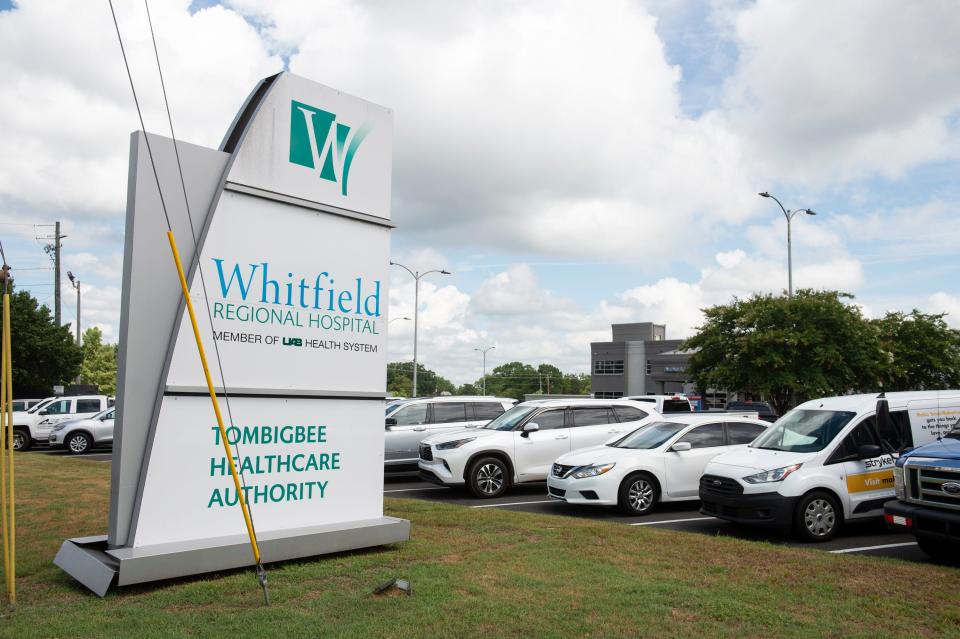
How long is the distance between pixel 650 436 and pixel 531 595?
685 cm

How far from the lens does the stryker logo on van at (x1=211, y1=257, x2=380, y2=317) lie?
272 inches

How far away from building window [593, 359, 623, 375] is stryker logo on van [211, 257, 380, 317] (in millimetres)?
77114

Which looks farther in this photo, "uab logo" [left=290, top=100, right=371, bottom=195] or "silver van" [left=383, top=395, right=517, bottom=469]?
"silver van" [left=383, top=395, right=517, bottom=469]

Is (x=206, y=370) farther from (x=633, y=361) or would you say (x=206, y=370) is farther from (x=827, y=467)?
(x=633, y=361)

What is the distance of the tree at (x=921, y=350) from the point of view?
3400 centimetres

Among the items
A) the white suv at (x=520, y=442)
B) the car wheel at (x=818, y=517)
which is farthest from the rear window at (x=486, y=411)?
the car wheel at (x=818, y=517)

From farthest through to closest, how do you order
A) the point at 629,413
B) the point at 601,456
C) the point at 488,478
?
the point at 629,413
the point at 488,478
the point at 601,456

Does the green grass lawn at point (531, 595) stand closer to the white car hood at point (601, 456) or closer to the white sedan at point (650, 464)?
the white sedan at point (650, 464)

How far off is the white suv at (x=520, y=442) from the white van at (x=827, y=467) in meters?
3.97

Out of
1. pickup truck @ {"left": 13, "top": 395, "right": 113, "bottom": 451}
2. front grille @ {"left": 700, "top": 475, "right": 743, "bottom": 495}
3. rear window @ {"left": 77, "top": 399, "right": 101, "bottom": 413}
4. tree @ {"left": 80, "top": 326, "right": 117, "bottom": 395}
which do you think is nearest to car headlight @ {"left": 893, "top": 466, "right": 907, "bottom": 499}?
front grille @ {"left": 700, "top": 475, "right": 743, "bottom": 495}

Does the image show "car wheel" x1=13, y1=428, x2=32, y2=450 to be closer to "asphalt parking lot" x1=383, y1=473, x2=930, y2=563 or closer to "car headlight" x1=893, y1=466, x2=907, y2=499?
"asphalt parking lot" x1=383, y1=473, x2=930, y2=563

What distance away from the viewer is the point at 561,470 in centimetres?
1190

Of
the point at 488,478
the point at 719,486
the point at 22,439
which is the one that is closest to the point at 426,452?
the point at 488,478

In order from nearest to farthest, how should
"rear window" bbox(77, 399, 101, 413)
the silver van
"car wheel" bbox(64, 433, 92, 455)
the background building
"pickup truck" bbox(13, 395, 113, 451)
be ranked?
the silver van → "car wheel" bbox(64, 433, 92, 455) → "pickup truck" bbox(13, 395, 113, 451) → "rear window" bbox(77, 399, 101, 413) → the background building
